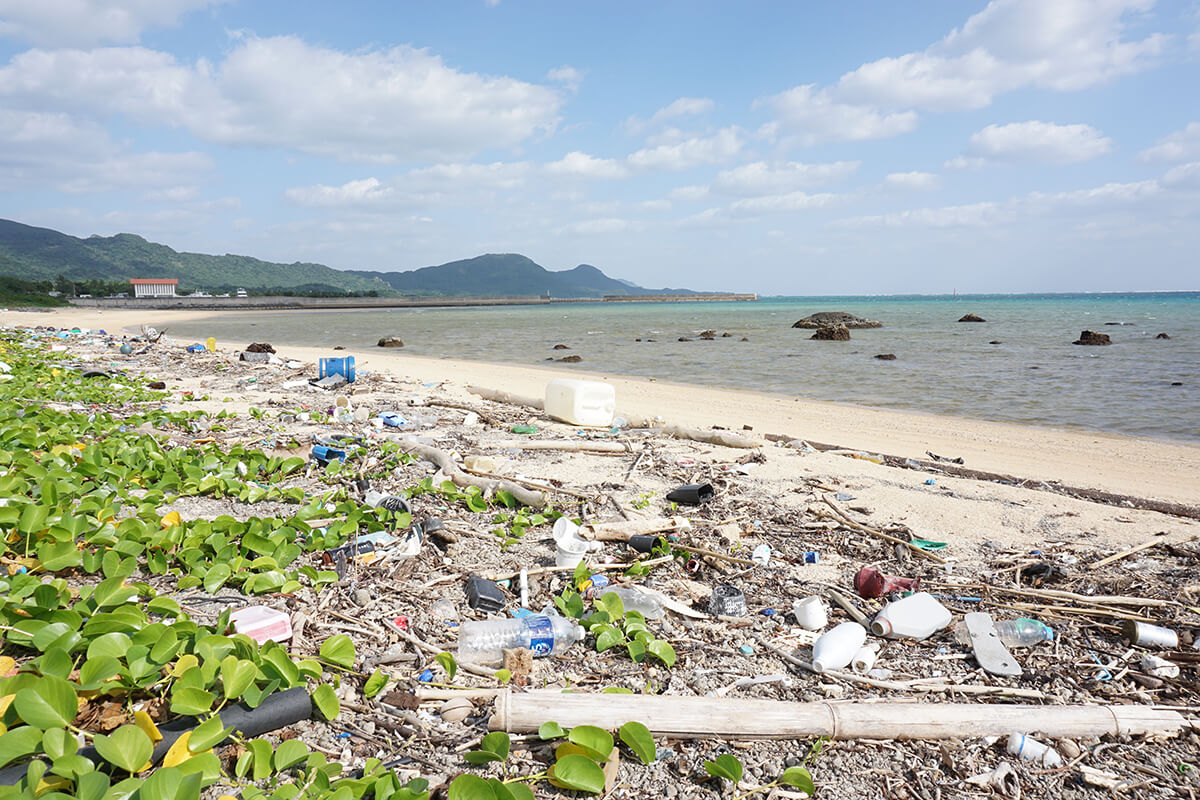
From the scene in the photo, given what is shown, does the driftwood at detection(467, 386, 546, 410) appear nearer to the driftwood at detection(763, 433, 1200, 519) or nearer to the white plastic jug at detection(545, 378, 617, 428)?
the white plastic jug at detection(545, 378, 617, 428)

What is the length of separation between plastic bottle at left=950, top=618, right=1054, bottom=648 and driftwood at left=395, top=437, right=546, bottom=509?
271cm

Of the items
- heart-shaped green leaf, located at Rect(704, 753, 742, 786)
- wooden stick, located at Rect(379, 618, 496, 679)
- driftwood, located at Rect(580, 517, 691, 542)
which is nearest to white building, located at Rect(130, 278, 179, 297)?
driftwood, located at Rect(580, 517, 691, 542)

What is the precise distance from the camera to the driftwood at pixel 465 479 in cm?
471

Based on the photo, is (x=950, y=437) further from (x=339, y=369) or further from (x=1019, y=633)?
(x=339, y=369)

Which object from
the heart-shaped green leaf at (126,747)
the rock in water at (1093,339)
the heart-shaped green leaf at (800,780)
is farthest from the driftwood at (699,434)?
the rock in water at (1093,339)

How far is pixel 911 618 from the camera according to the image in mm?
3195

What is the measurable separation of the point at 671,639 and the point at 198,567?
2.31 metres

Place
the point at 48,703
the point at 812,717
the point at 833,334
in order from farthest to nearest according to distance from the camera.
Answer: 1. the point at 833,334
2. the point at 812,717
3. the point at 48,703

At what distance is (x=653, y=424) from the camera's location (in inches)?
328

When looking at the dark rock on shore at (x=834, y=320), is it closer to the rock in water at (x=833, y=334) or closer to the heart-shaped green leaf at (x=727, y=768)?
the rock in water at (x=833, y=334)

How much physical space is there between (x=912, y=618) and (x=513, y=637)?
199cm

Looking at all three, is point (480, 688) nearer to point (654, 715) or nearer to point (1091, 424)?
point (654, 715)

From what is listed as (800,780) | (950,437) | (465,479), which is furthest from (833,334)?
(800,780)

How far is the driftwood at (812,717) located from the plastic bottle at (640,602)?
768mm
